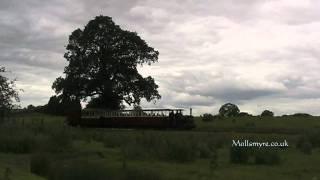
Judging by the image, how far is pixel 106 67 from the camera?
225 feet

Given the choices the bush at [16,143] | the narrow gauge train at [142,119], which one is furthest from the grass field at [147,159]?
the narrow gauge train at [142,119]

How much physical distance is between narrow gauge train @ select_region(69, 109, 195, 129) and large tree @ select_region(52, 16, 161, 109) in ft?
32.6

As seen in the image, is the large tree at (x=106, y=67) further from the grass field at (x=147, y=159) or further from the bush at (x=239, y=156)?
the bush at (x=239, y=156)

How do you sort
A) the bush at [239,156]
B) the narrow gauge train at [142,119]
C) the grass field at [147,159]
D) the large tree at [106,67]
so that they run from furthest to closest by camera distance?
the large tree at [106,67], the narrow gauge train at [142,119], the bush at [239,156], the grass field at [147,159]

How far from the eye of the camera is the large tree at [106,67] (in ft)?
224

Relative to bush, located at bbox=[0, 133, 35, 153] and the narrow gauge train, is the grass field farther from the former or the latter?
the narrow gauge train

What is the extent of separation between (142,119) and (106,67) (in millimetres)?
19028

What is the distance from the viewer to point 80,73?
225 feet

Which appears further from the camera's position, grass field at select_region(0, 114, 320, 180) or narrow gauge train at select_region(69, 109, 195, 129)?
narrow gauge train at select_region(69, 109, 195, 129)

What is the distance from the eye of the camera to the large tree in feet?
224

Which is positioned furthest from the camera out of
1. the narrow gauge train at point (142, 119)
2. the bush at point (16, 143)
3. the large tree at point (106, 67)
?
the large tree at point (106, 67)

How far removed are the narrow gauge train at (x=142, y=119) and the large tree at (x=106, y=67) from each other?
993 centimetres

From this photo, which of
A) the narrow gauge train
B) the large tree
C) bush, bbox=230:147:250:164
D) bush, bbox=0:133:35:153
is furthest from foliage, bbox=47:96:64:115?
bush, bbox=230:147:250:164

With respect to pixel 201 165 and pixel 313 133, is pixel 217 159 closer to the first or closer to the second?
pixel 201 165
